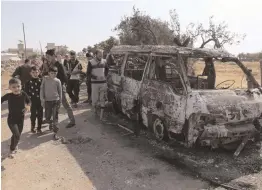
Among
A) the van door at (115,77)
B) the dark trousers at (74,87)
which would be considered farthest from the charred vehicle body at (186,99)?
the dark trousers at (74,87)

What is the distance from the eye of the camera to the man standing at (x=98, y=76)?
8781 millimetres

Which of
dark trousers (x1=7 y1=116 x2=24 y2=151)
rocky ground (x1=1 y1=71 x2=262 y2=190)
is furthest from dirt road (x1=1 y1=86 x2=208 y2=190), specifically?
dark trousers (x1=7 y1=116 x2=24 y2=151)

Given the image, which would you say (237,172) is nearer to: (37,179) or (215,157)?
(215,157)

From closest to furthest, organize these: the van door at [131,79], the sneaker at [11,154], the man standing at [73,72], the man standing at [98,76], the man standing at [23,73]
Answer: the sneaker at [11,154], the van door at [131,79], the man standing at [98,76], the man standing at [23,73], the man standing at [73,72]

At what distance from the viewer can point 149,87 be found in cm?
682

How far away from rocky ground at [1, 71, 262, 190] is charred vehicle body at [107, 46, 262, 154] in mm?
351

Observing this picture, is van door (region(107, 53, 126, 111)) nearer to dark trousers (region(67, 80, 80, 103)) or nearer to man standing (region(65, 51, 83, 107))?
man standing (region(65, 51, 83, 107))

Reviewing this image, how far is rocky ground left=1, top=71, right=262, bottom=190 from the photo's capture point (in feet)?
16.0

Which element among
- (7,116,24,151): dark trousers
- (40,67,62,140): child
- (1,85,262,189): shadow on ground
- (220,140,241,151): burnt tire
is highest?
(40,67,62,140): child

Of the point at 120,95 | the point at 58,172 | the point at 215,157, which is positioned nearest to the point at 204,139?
the point at 215,157

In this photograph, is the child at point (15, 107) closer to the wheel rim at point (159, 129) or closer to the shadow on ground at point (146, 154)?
the shadow on ground at point (146, 154)

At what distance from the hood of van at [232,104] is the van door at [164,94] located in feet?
1.49

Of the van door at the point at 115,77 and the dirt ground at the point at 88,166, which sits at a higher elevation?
the van door at the point at 115,77

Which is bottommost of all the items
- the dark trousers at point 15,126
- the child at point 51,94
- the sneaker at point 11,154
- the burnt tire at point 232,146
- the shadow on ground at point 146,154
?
the sneaker at point 11,154
